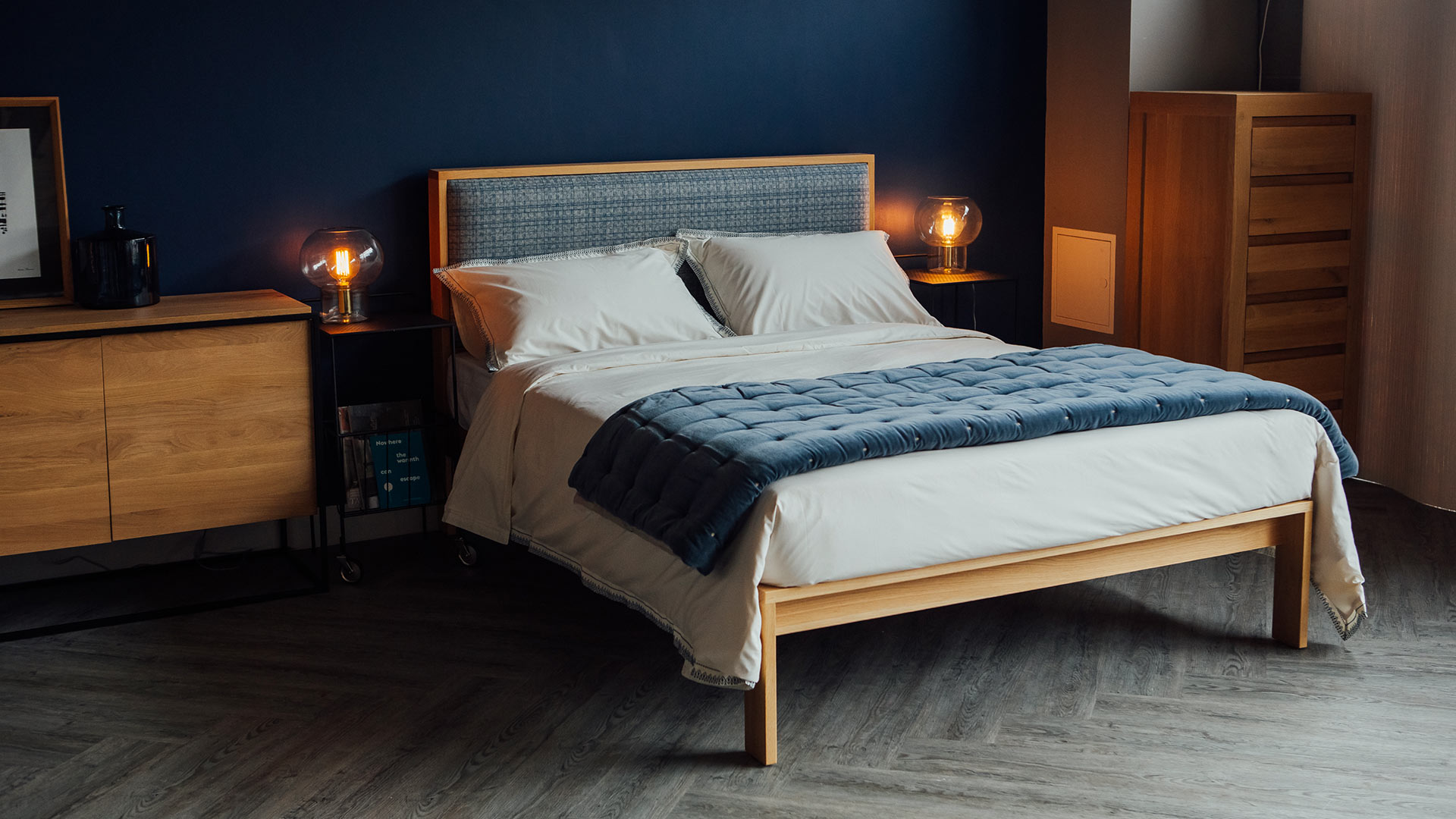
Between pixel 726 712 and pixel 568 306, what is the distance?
1393mm

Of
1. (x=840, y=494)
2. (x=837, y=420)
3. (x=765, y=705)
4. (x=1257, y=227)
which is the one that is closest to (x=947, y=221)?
(x=1257, y=227)

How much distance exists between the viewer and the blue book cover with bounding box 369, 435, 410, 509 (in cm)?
396

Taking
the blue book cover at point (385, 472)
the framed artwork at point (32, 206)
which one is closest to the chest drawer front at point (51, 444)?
the framed artwork at point (32, 206)

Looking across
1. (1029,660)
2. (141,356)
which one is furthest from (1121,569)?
(141,356)

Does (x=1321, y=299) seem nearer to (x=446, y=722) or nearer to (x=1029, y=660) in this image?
(x=1029, y=660)

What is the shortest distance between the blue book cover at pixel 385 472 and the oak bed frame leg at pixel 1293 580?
2.36 metres

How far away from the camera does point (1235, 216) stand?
435 centimetres

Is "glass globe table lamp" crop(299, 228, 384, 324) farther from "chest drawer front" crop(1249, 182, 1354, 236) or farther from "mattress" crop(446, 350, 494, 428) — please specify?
"chest drawer front" crop(1249, 182, 1354, 236)

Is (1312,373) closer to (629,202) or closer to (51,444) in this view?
(629,202)

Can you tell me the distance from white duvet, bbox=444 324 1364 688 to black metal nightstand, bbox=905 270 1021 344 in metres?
0.92

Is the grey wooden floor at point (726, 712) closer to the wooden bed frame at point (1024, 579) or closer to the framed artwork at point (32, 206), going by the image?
the wooden bed frame at point (1024, 579)

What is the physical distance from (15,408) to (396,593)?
1.04 metres

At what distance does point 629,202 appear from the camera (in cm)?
431

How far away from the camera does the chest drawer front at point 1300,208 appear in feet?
14.4
